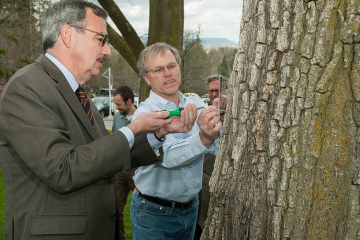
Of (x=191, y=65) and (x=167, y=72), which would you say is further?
(x=191, y=65)

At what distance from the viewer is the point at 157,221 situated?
3250 mm

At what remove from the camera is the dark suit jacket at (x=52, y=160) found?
2.01 meters

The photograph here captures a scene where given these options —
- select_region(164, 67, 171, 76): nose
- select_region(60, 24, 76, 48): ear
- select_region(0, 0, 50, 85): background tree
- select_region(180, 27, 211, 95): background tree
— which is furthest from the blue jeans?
select_region(180, 27, 211, 95): background tree

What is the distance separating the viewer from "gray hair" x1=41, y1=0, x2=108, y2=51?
2324 millimetres

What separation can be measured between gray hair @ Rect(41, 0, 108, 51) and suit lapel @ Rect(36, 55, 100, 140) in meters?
0.13

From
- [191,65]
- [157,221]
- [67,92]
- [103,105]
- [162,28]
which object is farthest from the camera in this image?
[191,65]

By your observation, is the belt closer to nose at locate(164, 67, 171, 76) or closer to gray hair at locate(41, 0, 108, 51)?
nose at locate(164, 67, 171, 76)

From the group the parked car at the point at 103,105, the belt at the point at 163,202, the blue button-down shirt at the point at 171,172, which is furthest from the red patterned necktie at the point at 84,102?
the parked car at the point at 103,105

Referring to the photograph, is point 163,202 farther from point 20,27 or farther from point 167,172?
point 20,27

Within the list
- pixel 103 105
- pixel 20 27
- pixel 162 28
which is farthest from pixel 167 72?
Result: pixel 103 105

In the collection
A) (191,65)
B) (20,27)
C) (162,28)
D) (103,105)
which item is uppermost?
(20,27)

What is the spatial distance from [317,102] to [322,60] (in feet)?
0.57

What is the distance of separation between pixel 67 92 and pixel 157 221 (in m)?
1.39

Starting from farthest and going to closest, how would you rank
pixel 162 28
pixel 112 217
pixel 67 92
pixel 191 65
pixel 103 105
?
pixel 191 65 < pixel 103 105 < pixel 162 28 < pixel 112 217 < pixel 67 92
